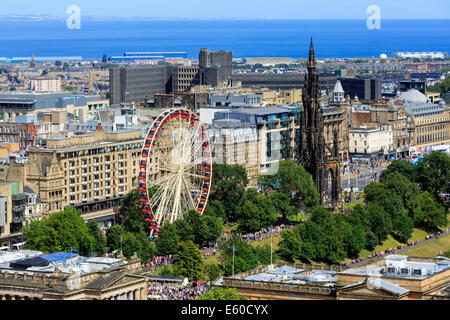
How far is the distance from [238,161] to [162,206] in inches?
1248

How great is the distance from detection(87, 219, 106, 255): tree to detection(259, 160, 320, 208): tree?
34424mm

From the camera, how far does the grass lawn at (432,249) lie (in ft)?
448

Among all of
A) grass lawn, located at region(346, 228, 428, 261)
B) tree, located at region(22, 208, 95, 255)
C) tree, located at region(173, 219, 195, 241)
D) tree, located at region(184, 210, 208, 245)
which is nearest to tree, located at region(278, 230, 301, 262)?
tree, located at region(184, 210, 208, 245)

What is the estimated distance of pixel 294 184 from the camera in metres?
151

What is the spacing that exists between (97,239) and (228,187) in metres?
30.6

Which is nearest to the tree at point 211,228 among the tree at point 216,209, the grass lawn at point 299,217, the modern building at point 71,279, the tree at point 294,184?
the tree at point 216,209

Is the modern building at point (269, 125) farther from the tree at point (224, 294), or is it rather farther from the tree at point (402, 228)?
the tree at point (224, 294)

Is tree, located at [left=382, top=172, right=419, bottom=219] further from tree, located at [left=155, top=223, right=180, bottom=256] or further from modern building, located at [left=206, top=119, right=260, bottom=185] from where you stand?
tree, located at [left=155, top=223, right=180, bottom=256]

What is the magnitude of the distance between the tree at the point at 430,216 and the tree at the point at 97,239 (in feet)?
146

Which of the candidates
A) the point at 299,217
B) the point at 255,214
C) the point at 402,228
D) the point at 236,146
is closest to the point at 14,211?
the point at 255,214

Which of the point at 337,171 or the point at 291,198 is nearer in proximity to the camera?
the point at 291,198

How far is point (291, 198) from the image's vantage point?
492 feet
